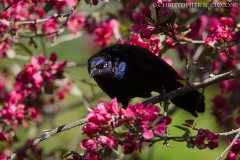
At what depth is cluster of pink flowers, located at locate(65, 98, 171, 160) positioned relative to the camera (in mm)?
2732

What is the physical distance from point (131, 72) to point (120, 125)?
1.26 metres

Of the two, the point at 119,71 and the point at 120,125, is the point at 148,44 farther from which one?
the point at 120,125

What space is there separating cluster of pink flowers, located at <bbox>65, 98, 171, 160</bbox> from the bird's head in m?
1.07

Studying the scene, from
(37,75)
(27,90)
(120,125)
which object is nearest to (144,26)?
(120,125)

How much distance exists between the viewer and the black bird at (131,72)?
155 inches

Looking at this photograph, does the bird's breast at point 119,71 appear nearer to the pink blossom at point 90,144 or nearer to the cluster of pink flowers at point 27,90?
the cluster of pink flowers at point 27,90

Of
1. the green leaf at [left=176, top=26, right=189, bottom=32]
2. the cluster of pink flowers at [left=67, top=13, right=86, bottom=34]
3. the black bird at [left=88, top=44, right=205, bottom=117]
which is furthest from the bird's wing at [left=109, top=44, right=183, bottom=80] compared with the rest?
the cluster of pink flowers at [left=67, top=13, right=86, bottom=34]

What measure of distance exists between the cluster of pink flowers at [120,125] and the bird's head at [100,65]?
1075 mm

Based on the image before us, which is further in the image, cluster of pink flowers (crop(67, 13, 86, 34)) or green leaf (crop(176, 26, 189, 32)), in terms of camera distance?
cluster of pink flowers (crop(67, 13, 86, 34))

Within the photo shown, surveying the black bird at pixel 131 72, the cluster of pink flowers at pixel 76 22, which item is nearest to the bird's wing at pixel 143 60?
the black bird at pixel 131 72

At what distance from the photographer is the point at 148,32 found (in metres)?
3.15

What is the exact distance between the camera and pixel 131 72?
4.00m

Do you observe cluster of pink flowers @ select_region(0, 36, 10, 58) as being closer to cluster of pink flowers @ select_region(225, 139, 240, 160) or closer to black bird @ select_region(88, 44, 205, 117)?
black bird @ select_region(88, 44, 205, 117)

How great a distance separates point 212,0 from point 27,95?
1685 millimetres
